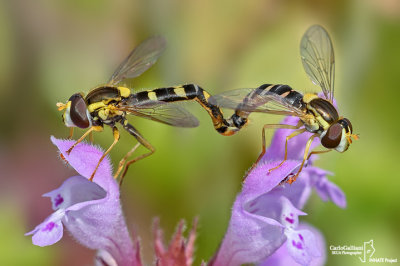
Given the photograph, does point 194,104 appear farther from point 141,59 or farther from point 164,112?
point 164,112

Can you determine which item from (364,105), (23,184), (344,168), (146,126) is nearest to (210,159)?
(146,126)

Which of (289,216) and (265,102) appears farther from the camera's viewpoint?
(265,102)

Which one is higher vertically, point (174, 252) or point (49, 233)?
point (49, 233)

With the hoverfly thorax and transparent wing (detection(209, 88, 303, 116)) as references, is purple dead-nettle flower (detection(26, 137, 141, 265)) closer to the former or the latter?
the hoverfly thorax

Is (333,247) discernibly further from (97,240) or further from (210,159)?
(97,240)

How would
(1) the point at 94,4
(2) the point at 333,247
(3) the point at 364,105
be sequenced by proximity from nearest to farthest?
(2) the point at 333,247
(3) the point at 364,105
(1) the point at 94,4

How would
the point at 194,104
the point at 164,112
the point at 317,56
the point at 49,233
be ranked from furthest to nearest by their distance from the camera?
1. the point at 194,104
2. the point at 317,56
3. the point at 164,112
4. the point at 49,233

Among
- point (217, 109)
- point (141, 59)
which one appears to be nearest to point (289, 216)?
point (217, 109)
